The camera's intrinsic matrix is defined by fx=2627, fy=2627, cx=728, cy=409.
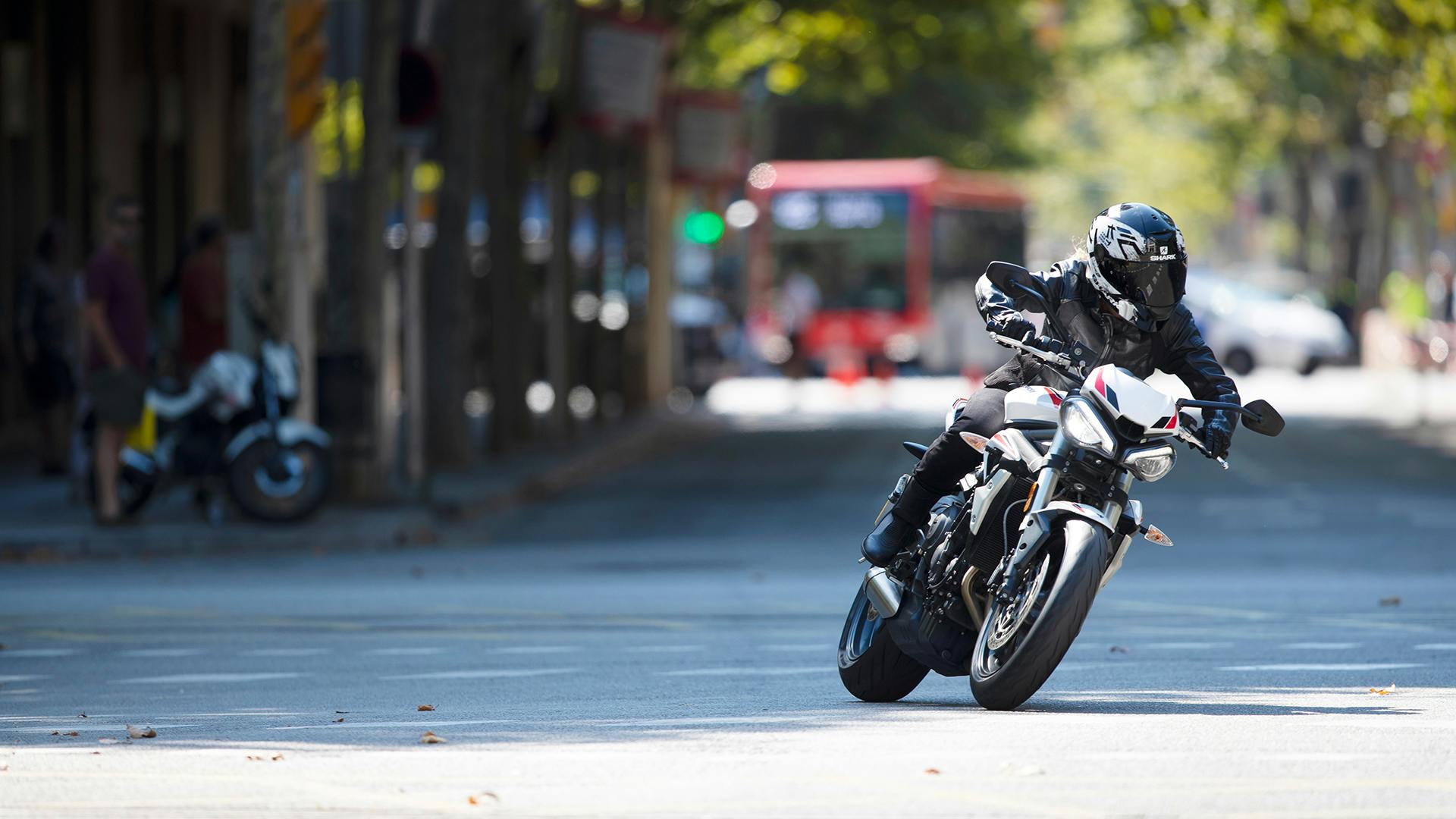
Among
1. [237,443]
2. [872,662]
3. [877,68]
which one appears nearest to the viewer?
[872,662]

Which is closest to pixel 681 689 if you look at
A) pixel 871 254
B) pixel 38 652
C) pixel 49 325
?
pixel 38 652

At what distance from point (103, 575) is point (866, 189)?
104 ft

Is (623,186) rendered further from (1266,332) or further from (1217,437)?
(1217,437)

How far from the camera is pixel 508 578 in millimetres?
13711

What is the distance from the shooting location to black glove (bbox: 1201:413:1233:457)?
7.39 meters

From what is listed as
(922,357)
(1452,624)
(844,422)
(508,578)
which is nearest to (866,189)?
(922,357)

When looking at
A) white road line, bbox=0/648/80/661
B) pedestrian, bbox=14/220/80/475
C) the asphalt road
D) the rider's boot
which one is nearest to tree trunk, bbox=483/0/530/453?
pedestrian, bbox=14/220/80/475

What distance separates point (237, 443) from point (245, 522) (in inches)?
22.4

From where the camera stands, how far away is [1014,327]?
748 cm

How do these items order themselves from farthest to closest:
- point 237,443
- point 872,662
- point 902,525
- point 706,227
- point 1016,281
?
point 706,227, point 237,443, point 872,662, point 902,525, point 1016,281

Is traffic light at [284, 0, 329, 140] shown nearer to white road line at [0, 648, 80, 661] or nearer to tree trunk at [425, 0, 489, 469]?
tree trunk at [425, 0, 489, 469]

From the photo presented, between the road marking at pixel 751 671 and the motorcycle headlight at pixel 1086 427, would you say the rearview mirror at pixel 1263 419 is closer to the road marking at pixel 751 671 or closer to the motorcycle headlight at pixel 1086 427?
the motorcycle headlight at pixel 1086 427

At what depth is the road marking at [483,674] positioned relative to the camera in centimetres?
915

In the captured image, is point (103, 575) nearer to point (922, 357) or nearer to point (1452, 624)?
point (1452, 624)
